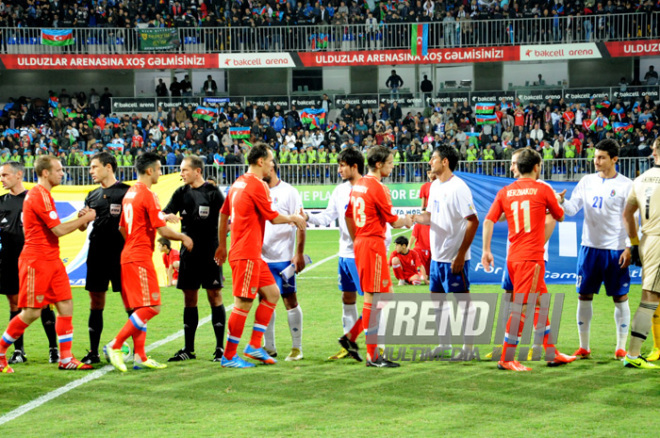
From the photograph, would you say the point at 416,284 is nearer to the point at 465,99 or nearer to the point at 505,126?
the point at 505,126

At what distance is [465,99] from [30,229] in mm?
30093

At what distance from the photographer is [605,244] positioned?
27.1 feet

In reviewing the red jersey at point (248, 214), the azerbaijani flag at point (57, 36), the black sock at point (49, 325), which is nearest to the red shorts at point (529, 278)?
the red jersey at point (248, 214)

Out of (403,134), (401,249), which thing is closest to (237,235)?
(401,249)

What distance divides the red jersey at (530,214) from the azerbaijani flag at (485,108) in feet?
92.8

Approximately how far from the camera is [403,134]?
33125 mm

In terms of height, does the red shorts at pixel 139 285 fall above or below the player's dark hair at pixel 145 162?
below

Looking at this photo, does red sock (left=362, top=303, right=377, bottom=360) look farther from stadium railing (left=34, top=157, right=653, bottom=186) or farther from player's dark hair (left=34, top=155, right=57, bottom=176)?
stadium railing (left=34, top=157, right=653, bottom=186)

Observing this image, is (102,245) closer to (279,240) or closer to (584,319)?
(279,240)

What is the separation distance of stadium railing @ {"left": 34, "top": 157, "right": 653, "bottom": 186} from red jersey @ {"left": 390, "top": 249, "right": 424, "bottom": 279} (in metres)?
13.7

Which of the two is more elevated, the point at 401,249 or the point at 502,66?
the point at 502,66

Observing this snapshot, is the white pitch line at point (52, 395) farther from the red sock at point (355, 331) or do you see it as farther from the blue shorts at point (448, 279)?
the blue shorts at point (448, 279)

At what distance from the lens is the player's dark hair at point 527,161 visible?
296 inches

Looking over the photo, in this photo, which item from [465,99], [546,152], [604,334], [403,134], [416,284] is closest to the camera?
[604,334]
